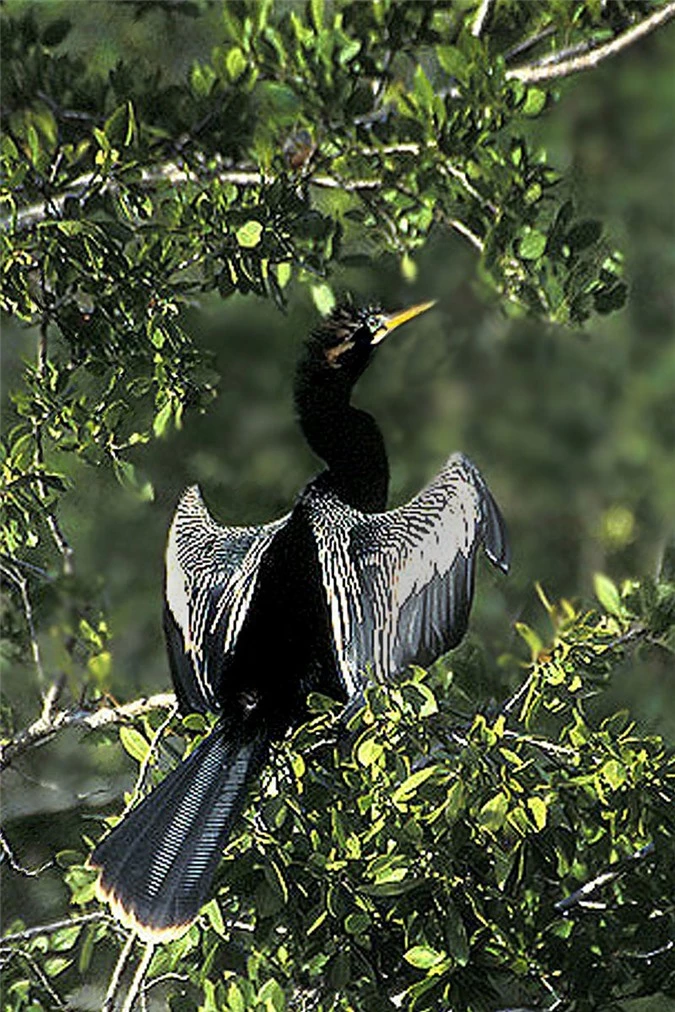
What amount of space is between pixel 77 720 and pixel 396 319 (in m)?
0.46

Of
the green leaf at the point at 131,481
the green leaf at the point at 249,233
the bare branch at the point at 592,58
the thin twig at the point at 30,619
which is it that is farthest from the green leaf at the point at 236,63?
the thin twig at the point at 30,619

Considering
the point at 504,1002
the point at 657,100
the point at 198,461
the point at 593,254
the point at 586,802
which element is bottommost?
the point at 504,1002

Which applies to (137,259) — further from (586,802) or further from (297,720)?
(586,802)

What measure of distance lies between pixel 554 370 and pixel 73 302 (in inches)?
16.9

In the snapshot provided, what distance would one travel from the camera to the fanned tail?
133 cm

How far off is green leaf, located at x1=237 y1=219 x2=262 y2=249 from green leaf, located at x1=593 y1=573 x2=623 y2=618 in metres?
0.42

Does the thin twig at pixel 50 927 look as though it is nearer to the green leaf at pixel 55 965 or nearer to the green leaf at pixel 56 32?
the green leaf at pixel 55 965

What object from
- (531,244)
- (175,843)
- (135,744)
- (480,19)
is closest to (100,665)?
(135,744)

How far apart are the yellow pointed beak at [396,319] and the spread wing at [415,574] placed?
0.43 ft

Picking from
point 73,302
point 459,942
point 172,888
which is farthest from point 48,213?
point 459,942

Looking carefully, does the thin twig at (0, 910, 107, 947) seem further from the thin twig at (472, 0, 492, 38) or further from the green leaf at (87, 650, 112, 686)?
the thin twig at (472, 0, 492, 38)

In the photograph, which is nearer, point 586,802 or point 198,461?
point 586,802

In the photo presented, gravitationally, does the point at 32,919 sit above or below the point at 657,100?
below

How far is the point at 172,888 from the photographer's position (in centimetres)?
133
